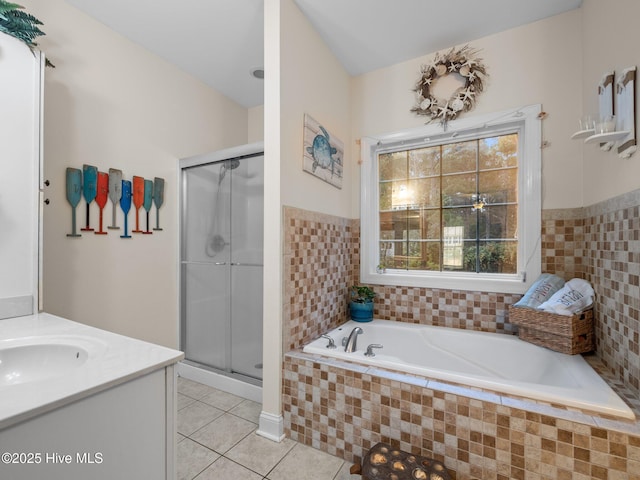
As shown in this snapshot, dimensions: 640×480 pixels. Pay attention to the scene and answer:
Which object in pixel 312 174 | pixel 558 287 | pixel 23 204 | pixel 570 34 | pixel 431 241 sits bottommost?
pixel 558 287

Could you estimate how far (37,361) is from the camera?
3.07ft

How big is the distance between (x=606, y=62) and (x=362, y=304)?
1977 mm

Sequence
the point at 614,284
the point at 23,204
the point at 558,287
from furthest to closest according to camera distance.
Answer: the point at 558,287
the point at 614,284
the point at 23,204

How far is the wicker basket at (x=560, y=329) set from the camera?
61.9 inches

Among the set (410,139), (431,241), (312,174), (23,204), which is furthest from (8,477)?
(410,139)

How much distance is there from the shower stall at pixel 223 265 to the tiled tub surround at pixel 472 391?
501 millimetres

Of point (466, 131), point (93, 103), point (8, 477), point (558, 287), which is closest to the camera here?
point (8, 477)

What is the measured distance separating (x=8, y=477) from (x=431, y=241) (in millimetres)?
2369

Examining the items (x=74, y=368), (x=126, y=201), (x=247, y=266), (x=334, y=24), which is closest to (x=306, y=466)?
(x=74, y=368)

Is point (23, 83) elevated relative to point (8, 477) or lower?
elevated

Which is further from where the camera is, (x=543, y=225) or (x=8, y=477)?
(x=543, y=225)

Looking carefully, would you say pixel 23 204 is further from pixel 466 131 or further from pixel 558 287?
pixel 558 287

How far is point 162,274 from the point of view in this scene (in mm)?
2324

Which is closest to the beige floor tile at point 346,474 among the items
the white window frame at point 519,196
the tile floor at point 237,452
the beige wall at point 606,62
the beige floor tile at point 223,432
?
the tile floor at point 237,452
